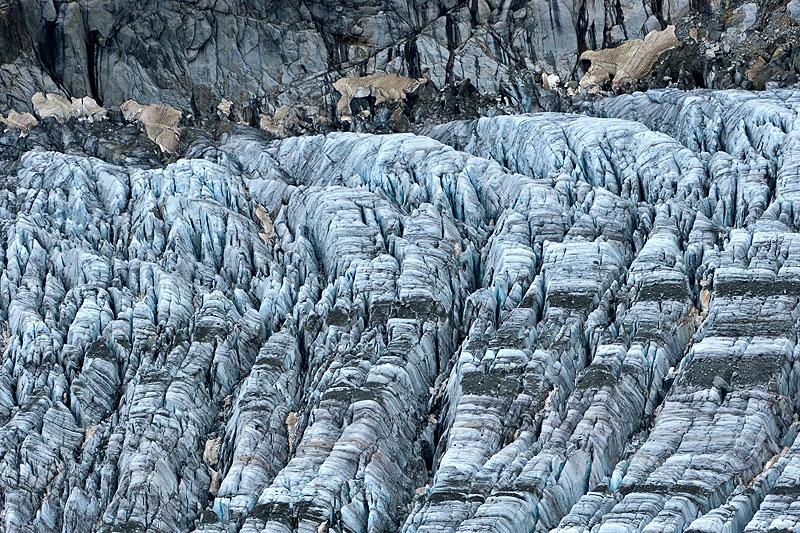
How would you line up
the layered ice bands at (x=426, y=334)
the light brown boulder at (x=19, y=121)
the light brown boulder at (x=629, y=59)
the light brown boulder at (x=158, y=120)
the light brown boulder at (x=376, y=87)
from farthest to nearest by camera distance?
the light brown boulder at (x=376, y=87), the light brown boulder at (x=19, y=121), the light brown boulder at (x=158, y=120), the light brown boulder at (x=629, y=59), the layered ice bands at (x=426, y=334)

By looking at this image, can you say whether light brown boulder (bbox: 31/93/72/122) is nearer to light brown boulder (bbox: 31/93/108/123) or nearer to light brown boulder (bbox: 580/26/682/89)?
light brown boulder (bbox: 31/93/108/123)

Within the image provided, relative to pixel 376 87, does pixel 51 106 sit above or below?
above

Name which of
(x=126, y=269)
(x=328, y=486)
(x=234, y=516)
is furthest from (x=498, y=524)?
(x=126, y=269)

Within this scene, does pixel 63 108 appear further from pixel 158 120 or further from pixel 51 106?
pixel 158 120

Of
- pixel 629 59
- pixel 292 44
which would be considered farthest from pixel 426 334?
pixel 292 44

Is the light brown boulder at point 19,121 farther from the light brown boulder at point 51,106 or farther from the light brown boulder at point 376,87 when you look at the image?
the light brown boulder at point 376,87

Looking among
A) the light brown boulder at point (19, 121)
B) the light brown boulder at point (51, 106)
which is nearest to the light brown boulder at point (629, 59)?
the light brown boulder at point (51, 106)
